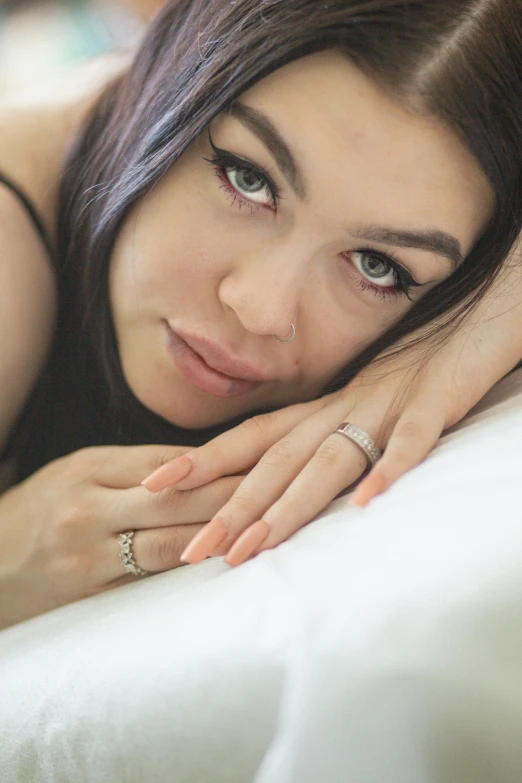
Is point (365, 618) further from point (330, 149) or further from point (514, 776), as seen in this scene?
point (330, 149)

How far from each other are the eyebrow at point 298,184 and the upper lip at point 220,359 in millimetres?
227

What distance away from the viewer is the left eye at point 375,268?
837 mm

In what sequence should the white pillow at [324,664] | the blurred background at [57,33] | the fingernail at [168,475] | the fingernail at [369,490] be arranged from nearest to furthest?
1. the white pillow at [324,664]
2. the fingernail at [369,490]
3. the fingernail at [168,475]
4. the blurred background at [57,33]

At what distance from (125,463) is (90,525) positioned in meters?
0.08

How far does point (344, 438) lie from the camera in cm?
73

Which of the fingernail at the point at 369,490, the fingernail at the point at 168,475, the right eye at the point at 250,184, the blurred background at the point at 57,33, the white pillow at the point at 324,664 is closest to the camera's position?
the white pillow at the point at 324,664

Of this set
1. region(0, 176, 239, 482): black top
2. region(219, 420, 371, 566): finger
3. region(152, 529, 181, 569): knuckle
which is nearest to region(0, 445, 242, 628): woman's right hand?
region(152, 529, 181, 569): knuckle

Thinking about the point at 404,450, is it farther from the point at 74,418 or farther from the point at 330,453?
the point at 74,418

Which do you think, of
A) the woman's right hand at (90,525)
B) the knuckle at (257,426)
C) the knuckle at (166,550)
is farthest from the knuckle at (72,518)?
the knuckle at (257,426)

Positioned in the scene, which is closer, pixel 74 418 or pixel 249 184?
pixel 249 184

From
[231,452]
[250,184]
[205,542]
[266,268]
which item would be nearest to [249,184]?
[250,184]

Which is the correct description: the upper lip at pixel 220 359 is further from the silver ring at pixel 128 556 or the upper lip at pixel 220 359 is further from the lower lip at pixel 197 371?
the silver ring at pixel 128 556

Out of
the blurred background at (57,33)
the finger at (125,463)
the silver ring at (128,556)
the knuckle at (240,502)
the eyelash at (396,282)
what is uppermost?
the blurred background at (57,33)

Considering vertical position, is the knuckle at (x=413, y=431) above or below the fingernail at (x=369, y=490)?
above
